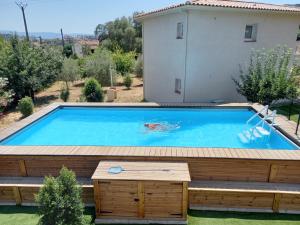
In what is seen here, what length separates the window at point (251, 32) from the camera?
1294 cm

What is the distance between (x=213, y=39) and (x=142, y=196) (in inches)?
368

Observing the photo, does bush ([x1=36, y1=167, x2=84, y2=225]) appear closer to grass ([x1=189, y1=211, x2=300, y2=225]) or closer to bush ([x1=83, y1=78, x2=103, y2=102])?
grass ([x1=189, y1=211, x2=300, y2=225])

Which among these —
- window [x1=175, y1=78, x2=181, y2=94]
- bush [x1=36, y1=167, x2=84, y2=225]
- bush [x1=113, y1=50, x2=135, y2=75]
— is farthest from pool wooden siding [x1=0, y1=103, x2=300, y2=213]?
bush [x1=113, y1=50, x2=135, y2=75]

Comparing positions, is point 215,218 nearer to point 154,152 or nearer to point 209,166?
point 209,166

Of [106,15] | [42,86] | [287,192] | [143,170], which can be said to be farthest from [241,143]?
[106,15]

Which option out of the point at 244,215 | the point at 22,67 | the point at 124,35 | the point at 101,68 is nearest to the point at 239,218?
the point at 244,215

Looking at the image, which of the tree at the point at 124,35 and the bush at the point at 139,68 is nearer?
the bush at the point at 139,68

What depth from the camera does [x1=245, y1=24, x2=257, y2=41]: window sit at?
12.9 metres

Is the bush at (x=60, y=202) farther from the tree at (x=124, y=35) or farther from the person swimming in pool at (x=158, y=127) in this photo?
the tree at (x=124, y=35)

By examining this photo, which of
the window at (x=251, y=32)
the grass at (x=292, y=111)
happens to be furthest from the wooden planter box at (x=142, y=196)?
the window at (x=251, y=32)

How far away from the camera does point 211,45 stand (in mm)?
12438

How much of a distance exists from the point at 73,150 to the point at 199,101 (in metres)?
7.98

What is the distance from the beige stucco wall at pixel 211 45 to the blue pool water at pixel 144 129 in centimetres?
207

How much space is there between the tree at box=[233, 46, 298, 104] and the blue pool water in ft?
3.63
